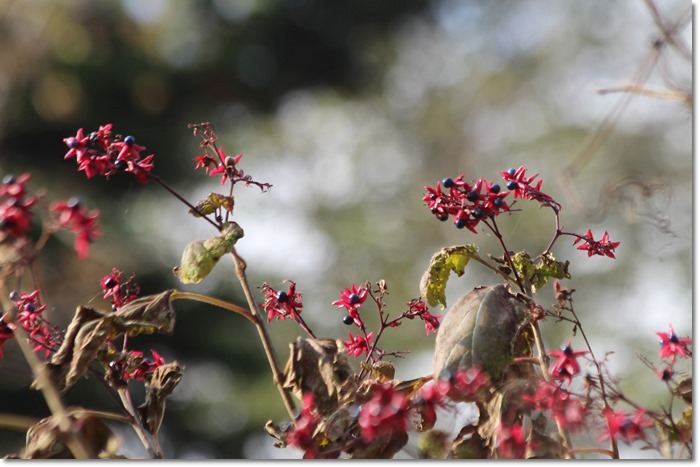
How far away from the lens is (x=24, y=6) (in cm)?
677

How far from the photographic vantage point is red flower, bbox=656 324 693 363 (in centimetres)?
79

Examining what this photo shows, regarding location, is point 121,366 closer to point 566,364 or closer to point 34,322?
point 34,322

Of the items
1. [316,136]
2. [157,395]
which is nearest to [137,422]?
[157,395]

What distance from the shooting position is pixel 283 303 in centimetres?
84

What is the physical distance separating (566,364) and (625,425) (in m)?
0.06

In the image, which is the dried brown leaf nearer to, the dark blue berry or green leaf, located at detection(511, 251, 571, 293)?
the dark blue berry

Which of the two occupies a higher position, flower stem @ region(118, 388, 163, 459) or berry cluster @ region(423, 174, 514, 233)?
berry cluster @ region(423, 174, 514, 233)

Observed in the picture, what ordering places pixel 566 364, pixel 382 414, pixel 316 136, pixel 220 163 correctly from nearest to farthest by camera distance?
1. pixel 382 414
2. pixel 566 364
3. pixel 220 163
4. pixel 316 136

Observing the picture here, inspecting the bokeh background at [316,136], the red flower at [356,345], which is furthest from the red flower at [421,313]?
the bokeh background at [316,136]

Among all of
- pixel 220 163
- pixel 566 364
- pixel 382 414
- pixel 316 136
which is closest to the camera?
pixel 382 414

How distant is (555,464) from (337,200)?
8398 mm

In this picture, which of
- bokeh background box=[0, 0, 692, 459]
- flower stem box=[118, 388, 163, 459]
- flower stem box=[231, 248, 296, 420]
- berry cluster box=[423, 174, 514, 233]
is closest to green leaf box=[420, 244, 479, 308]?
berry cluster box=[423, 174, 514, 233]

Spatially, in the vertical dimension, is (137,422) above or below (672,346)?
below

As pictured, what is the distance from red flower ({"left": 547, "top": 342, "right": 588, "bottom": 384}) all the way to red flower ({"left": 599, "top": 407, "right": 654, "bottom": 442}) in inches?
1.5
